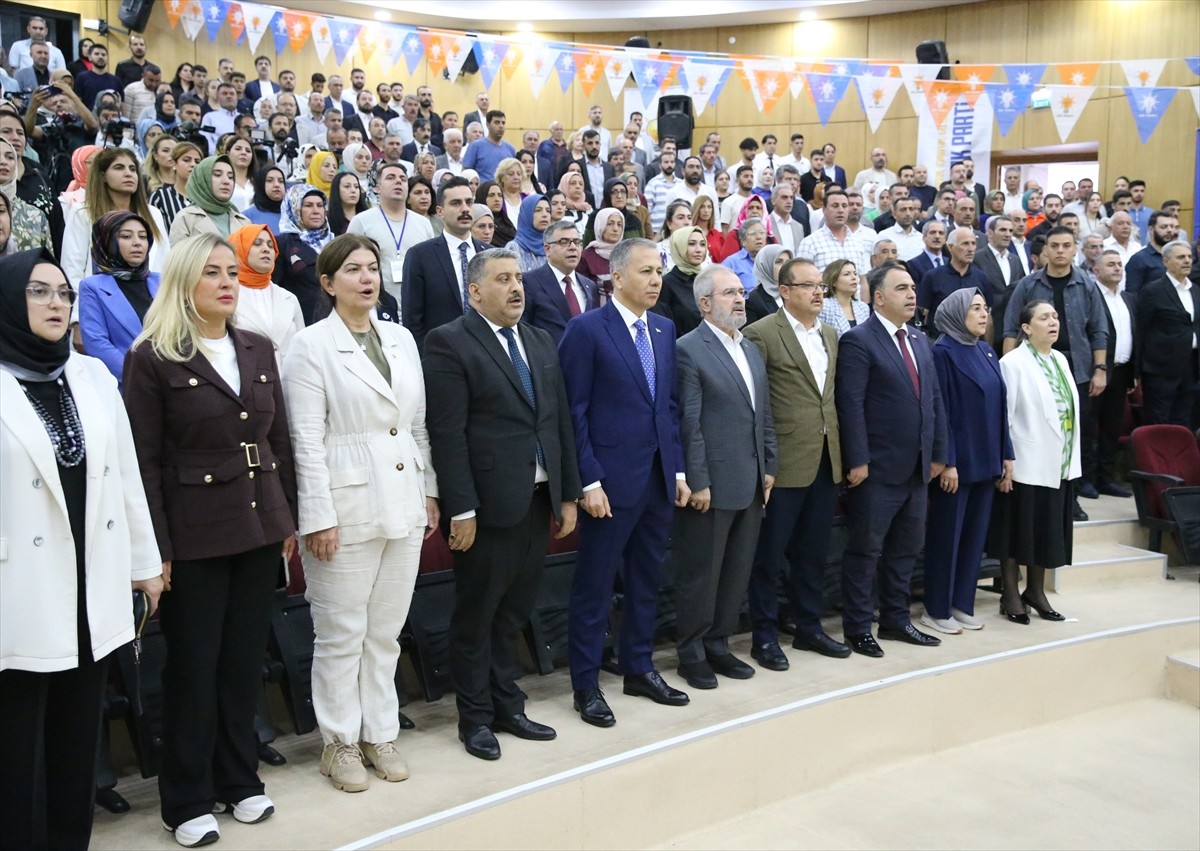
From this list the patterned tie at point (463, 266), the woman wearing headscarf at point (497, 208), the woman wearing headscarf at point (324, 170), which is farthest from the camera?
the woman wearing headscarf at point (324, 170)

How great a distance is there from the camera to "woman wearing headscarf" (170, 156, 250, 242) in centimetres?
429

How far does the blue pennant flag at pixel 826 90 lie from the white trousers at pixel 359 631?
1000 centimetres

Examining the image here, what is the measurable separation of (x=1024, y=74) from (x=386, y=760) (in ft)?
36.1

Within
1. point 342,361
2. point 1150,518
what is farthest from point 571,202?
point 342,361

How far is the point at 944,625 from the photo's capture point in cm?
449

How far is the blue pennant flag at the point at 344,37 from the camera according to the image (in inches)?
531

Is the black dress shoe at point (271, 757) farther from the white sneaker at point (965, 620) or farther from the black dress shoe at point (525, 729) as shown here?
the white sneaker at point (965, 620)

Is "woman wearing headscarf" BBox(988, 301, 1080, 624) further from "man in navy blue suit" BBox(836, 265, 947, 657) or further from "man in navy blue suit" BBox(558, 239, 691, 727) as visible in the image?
"man in navy blue suit" BBox(558, 239, 691, 727)

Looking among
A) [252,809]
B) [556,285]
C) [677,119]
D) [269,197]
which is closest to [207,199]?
[269,197]

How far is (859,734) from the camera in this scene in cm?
371

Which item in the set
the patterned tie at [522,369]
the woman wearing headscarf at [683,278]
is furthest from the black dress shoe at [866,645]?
the patterned tie at [522,369]

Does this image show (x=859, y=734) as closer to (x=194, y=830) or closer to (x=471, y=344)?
(x=471, y=344)

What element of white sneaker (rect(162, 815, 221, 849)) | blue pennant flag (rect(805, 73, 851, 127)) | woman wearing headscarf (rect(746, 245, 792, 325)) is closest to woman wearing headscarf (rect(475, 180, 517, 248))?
woman wearing headscarf (rect(746, 245, 792, 325))

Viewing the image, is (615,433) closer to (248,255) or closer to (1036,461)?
(248,255)
